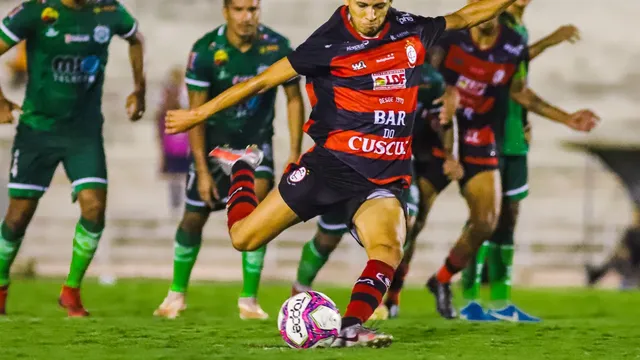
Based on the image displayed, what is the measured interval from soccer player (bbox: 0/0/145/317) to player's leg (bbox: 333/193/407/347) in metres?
3.08

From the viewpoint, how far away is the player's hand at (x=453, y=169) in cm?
1094

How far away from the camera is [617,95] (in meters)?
24.4

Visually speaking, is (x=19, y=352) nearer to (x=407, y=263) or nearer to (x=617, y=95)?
(x=407, y=263)

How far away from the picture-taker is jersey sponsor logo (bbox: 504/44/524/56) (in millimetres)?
11031

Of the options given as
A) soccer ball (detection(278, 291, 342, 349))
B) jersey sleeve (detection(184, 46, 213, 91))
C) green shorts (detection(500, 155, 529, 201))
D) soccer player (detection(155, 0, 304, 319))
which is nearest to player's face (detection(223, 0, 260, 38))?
soccer player (detection(155, 0, 304, 319))

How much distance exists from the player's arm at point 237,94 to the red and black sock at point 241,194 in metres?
0.78

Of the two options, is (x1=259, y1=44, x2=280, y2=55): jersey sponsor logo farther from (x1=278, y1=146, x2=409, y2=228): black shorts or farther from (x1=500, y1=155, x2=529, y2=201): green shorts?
(x1=278, y1=146, x2=409, y2=228): black shorts

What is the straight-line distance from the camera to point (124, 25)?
10625 millimetres

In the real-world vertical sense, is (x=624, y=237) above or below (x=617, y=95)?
below

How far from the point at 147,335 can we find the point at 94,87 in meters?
2.95

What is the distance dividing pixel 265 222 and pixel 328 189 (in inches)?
18.2

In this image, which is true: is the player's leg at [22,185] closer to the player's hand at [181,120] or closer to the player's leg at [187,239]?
the player's leg at [187,239]

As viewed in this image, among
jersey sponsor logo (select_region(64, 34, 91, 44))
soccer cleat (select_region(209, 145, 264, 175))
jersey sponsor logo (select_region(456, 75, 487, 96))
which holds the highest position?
jersey sponsor logo (select_region(64, 34, 91, 44))

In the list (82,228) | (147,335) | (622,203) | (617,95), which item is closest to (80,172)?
(82,228)
